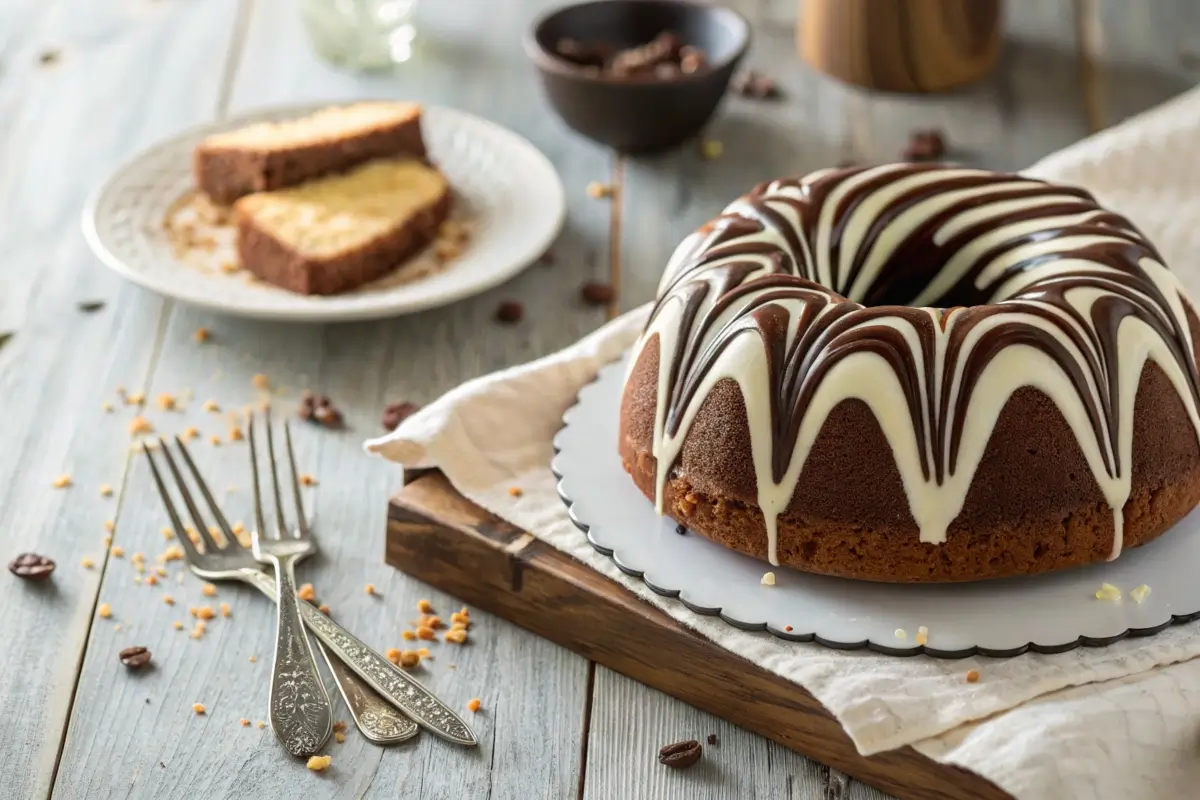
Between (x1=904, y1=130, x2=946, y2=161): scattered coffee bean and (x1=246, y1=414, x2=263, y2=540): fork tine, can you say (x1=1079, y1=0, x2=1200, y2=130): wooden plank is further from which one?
(x1=246, y1=414, x2=263, y2=540): fork tine

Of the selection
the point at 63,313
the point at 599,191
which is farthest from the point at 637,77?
the point at 63,313

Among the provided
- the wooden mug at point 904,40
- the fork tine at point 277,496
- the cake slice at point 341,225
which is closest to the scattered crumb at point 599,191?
the cake slice at point 341,225

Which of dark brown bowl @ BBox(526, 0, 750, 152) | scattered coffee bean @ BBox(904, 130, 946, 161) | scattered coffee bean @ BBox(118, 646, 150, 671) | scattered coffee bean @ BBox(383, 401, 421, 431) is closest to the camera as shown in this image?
scattered coffee bean @ BBox(118, 646, 150, 671)

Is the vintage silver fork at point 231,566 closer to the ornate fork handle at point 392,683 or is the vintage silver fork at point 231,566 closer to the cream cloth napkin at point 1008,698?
the ornate fork handle at point 392,683

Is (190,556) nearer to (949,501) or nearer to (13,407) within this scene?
(13,407)

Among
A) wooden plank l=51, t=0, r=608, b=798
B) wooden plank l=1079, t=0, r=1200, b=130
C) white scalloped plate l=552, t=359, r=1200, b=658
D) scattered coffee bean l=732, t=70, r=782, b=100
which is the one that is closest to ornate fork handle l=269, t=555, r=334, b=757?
wooden plank l=51, t=0, r=608, b=798

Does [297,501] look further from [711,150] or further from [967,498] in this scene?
[711,150]
